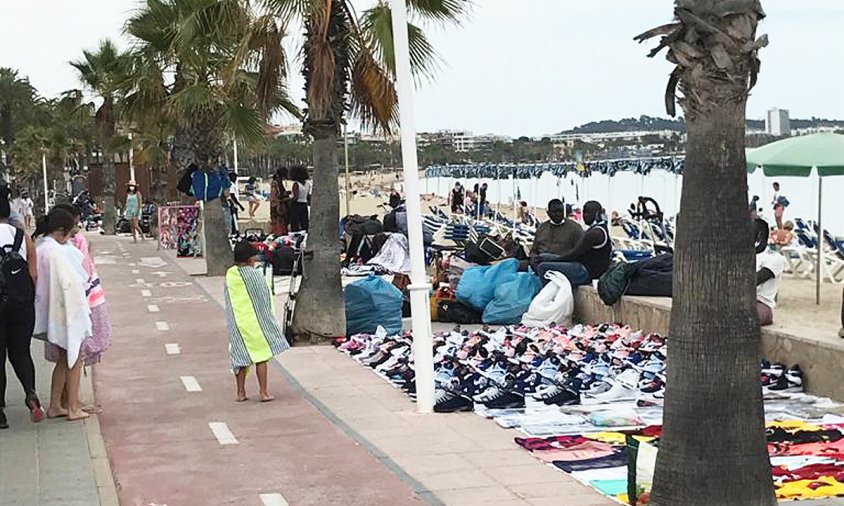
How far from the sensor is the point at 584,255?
15.7m

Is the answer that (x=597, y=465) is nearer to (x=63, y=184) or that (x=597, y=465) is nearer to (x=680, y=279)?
(x=680, y=279)

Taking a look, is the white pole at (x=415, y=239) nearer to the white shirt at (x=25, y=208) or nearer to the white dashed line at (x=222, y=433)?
the white dashed line at (x=222, y=433)

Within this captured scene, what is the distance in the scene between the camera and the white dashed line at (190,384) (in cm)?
1126

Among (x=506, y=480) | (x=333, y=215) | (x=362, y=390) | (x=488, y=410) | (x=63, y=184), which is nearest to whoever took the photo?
(x=506, y=480)

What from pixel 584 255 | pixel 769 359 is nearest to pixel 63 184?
pixel 584 255

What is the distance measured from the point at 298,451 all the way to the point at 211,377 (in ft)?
11.5

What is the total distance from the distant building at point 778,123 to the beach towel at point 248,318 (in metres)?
14.0

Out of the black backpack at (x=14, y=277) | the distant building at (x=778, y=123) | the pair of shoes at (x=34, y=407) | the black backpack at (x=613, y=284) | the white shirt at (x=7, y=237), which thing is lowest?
the pair of shoes at (x=34, y=407)

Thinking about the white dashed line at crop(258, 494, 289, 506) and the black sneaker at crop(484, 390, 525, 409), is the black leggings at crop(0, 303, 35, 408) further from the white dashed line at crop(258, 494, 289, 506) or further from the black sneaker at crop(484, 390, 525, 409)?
the black sneaker at crop(484, 390, 525, 409)

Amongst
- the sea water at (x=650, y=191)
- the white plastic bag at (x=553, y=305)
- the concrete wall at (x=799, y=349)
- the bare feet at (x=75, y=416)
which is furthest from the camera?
the sea water at (x=650, y=191)

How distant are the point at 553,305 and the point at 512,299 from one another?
1.78 ft

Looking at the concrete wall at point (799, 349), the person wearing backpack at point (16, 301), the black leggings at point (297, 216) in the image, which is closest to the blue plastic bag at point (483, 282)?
the concrete wall at point (799, 349)

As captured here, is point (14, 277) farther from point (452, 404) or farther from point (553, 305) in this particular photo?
point (553, 305)

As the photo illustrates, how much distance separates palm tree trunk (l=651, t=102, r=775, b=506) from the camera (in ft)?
19.3
